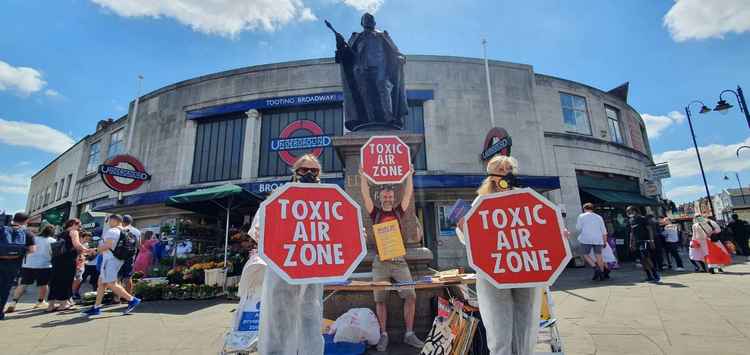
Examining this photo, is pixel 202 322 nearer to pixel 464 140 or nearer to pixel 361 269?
pixel 361 269

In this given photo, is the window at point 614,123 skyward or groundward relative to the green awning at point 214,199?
skyward

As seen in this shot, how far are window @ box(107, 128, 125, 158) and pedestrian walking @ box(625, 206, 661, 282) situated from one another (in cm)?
2304

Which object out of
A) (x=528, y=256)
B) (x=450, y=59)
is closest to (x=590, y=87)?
(x=450, y=59)

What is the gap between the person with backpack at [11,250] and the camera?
5.30m

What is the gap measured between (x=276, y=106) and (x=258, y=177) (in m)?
3.41

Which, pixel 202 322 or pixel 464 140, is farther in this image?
pixel 464 140

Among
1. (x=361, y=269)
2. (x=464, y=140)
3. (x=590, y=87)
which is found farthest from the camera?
(x=590, y=87)

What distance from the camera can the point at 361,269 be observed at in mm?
4223

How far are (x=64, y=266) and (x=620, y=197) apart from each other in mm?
19849

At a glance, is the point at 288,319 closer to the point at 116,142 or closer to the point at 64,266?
the point at 64,266

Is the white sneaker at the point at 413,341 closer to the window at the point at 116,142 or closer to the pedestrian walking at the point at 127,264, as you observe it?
the pedestrian walking at the point at 127,264

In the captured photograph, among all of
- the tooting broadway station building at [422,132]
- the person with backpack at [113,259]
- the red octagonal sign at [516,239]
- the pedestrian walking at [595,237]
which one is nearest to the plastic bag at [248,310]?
the red octagonal sign at [516,239]

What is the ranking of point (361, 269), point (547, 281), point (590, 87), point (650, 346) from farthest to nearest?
point (590, 87) → point (361, 269) → point (650, 346) → point (547, 281)

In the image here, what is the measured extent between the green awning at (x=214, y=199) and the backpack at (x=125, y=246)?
8.85ft
